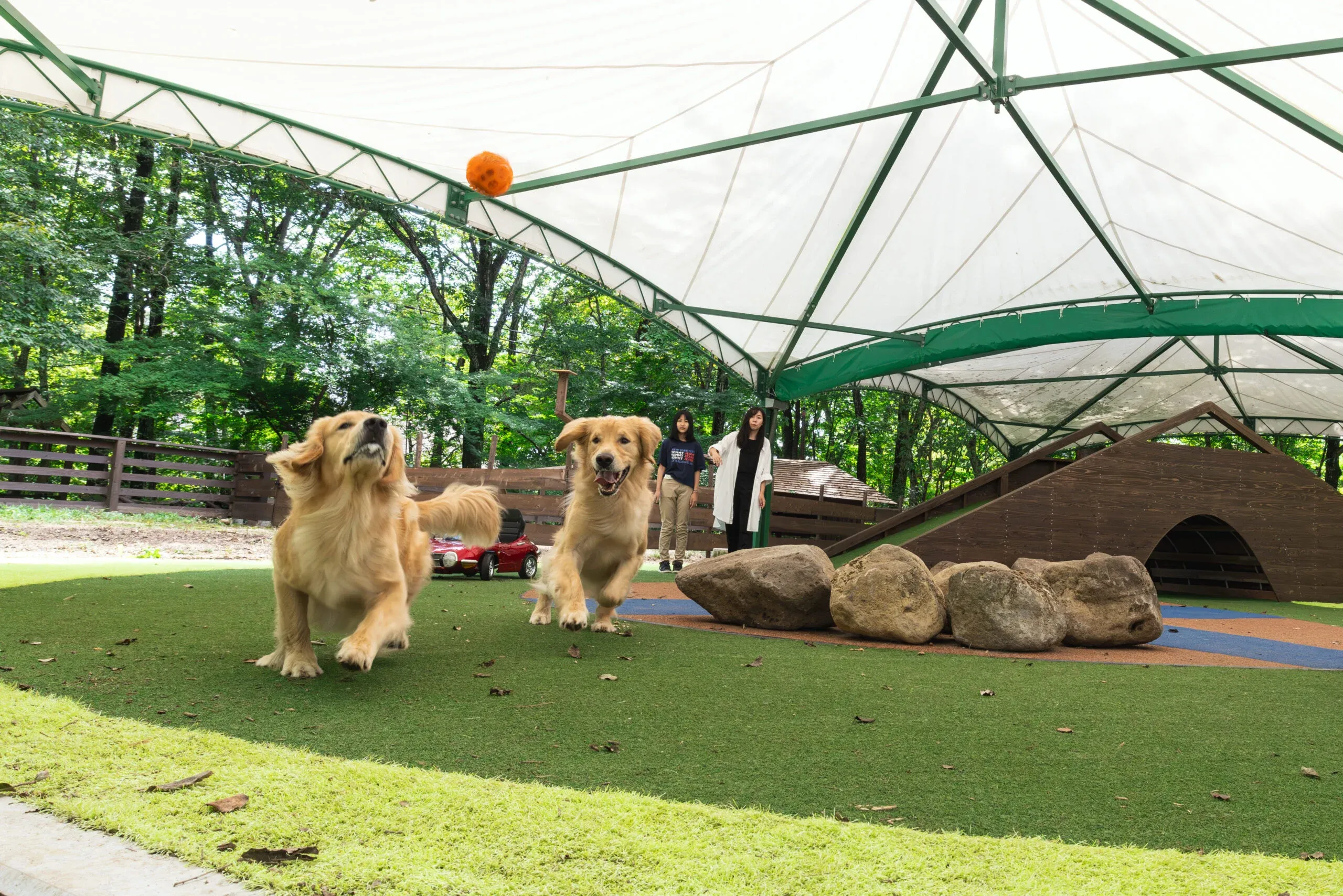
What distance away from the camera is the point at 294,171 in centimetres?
777

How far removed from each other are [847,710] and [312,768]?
6.77 ft

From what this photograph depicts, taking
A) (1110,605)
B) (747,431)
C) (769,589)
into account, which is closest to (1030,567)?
(1110,605)

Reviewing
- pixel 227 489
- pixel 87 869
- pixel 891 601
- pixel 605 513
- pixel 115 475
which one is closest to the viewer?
pixel 87 869

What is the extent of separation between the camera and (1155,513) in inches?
402

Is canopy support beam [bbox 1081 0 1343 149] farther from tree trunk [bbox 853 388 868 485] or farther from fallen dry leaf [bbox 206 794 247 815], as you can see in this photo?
tree trunk [bbox 853 388 868 485]

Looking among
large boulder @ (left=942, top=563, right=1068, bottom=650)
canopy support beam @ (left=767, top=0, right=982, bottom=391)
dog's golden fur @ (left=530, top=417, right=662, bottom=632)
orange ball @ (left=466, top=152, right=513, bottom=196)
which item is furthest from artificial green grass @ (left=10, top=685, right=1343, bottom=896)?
Result: orange ball @ (left=466, top=152, right=513, bottom=196)

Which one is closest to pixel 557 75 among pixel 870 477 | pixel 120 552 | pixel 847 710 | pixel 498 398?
pixel 847 710

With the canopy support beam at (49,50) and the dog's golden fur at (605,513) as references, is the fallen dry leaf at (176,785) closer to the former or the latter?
the dog's golden fur at (605,513)

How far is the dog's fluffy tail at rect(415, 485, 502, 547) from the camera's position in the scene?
4676mm

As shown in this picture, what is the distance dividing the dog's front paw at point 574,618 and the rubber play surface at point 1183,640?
4.32 feet

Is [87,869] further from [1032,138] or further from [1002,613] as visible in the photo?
[1032,138]

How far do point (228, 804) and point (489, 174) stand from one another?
6.91m

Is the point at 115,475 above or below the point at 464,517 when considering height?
above

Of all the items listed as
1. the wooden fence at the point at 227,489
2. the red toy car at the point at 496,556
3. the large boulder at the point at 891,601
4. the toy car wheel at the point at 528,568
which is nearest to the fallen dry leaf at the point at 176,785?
the large boulder at the point at 891,601
